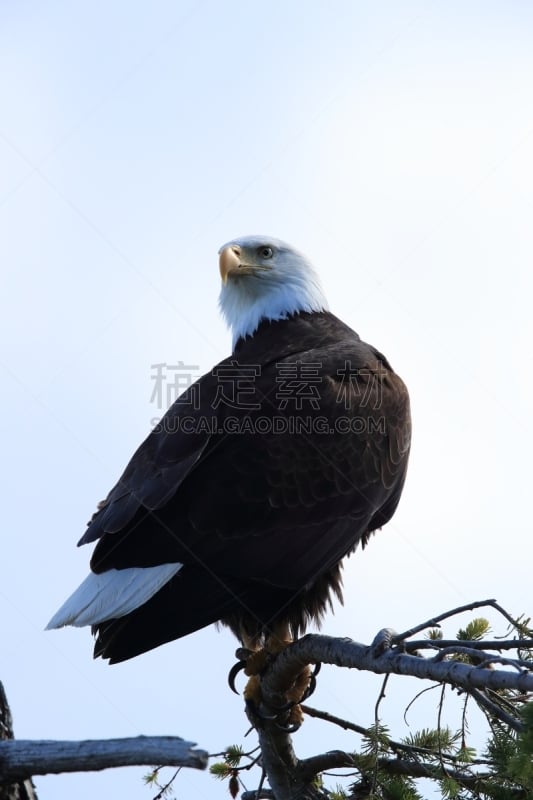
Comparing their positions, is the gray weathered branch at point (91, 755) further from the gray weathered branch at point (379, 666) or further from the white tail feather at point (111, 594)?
the white tail feather at point (111, 594)

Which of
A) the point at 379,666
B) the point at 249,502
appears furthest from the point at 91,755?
the point at 249,502

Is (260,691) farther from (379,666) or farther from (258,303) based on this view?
(258,303)

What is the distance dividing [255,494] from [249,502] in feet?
0.14

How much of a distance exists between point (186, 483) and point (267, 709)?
3.41ft

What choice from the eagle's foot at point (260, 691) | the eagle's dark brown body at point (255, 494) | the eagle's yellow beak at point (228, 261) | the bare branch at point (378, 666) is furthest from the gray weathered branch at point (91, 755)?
the eagle's yellow beak at point (228, 261)

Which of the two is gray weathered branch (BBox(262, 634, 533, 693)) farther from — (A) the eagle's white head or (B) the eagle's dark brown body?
(A) the eagle's white head

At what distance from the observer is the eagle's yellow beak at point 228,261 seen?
5.12 meters

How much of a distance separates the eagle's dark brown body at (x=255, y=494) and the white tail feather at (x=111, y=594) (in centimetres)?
4

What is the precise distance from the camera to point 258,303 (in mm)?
5355

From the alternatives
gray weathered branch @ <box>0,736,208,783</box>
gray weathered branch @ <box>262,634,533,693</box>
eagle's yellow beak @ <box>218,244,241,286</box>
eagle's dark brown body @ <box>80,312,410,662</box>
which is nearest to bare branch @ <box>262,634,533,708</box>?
gray weathered branch @ <box>262,634,533,693</box>

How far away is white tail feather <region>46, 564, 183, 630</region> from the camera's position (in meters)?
3.74

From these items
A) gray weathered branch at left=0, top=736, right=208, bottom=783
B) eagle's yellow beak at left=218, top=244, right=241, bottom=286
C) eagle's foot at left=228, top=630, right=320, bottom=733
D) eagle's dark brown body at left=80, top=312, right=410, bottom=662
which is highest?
eagle's yellow beak at left=218, top=244, right=241, bottom=286

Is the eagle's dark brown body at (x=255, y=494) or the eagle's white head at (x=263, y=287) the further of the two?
the eagle's white head at (x=263, y=287)

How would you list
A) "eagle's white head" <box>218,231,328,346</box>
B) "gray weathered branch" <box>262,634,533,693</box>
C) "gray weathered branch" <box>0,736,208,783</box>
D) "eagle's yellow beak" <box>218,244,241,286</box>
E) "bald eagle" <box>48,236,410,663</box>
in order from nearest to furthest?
"gray weathered branch" <box>0,736,208,783</box> → "gray weathered branch" <box>262,634,533,693</box> → "bald eagle" <box>48,236,410,663</box> → "eagle's yellow beak" <box>218,244,241,286</box> → "eagle's white head" <box>218,231,328,346</box>
